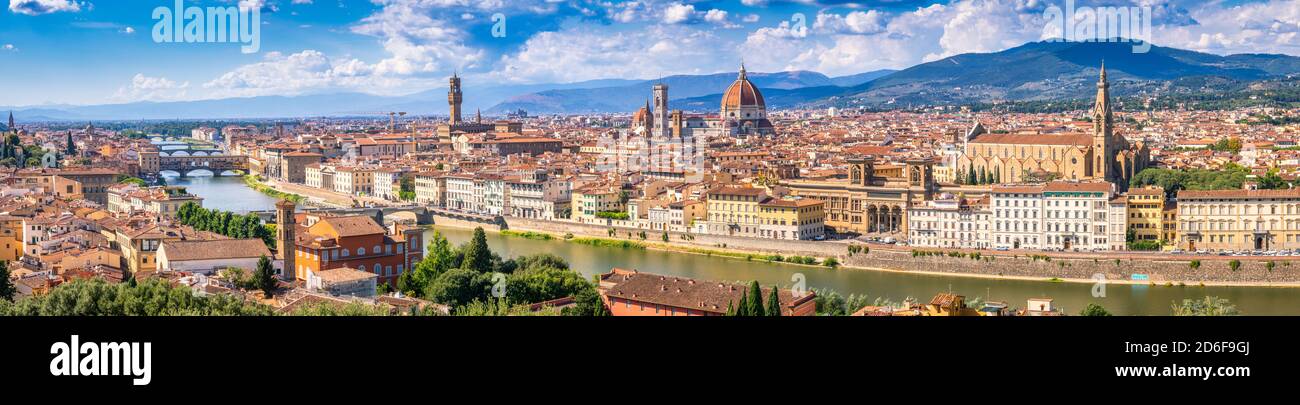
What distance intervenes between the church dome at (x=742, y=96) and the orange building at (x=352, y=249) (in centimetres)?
2192

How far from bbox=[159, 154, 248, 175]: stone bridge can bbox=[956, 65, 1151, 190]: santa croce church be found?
1575 centimetres

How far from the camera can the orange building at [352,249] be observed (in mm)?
7964

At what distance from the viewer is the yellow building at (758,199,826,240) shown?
12125 millimetres

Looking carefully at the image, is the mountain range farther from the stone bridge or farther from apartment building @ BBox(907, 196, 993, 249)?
apartment building @ BBox(907, 196, 993, 249)

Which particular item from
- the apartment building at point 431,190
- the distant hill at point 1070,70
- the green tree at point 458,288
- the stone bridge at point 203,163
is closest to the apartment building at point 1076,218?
the green tree at point 458,288

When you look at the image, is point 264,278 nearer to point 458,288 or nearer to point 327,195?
point 458,288

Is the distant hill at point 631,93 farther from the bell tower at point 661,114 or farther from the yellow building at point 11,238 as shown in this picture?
the yellow building at point 11,238

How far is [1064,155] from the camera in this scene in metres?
15.3

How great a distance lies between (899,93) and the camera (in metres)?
Result: 51.5

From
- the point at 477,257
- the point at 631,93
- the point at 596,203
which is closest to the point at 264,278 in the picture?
the point at 477,257

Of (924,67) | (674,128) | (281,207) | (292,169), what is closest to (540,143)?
(674,128)

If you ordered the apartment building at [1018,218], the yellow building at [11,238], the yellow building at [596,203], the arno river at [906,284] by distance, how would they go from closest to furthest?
the arno river at [906,284] → the yellow building at [11,238] → the apartment building at [1018,218] → the yellow building at [596,203]

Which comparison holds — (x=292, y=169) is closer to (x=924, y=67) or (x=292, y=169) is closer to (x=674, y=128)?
(x=674, y=128)
